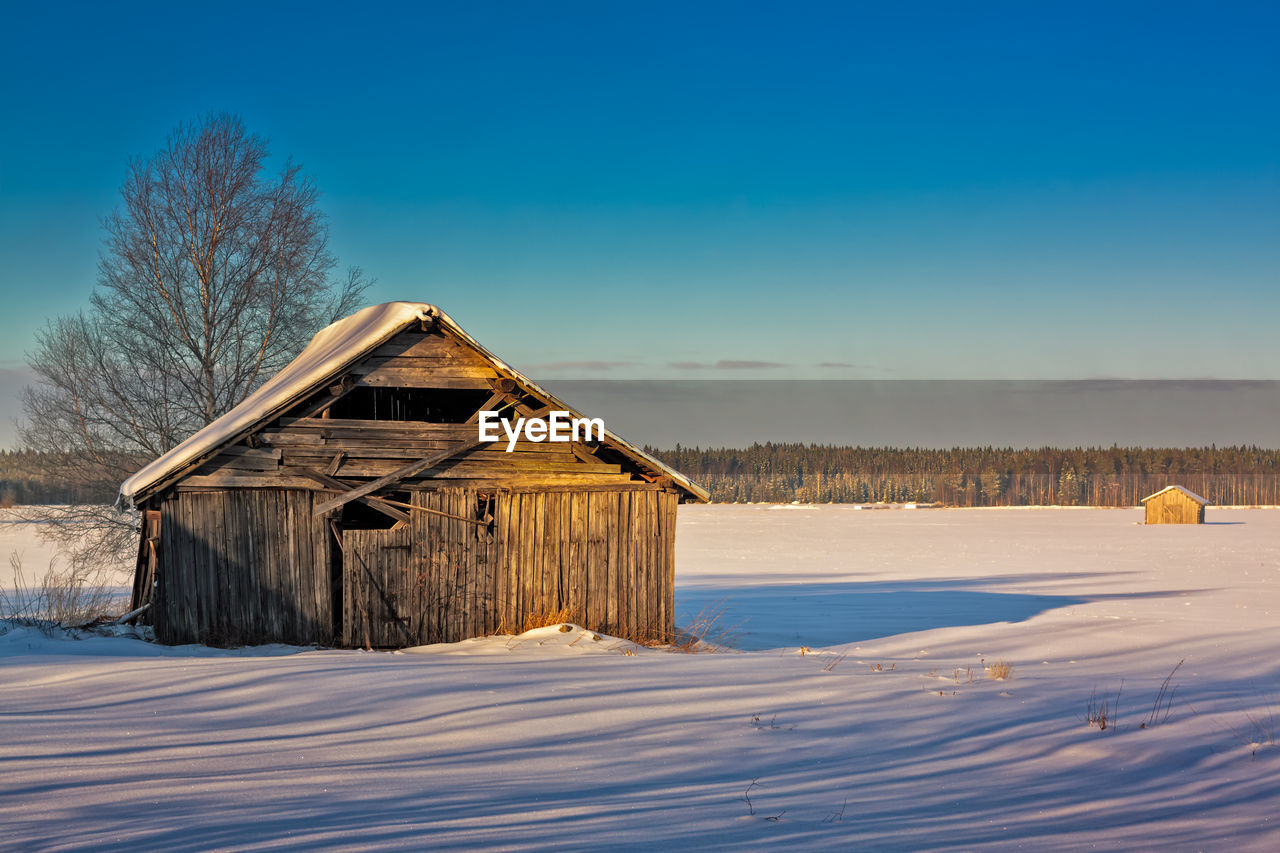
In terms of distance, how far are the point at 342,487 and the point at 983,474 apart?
144146 millimetres

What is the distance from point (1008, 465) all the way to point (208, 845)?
17519 cm

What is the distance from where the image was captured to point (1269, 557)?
A: 39.7 metres

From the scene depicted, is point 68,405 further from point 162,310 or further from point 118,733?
point 118,733

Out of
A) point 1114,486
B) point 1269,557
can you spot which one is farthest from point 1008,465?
point 1269,557

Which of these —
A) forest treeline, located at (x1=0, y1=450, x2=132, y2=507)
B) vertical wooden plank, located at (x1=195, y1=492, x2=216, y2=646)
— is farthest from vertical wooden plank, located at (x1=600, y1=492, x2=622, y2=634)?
forest treeline, located at (x1=0, y1=450, x2=132, y2=507)

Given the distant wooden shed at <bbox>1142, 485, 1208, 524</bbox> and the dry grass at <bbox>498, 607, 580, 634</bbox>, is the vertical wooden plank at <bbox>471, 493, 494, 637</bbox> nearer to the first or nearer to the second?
the dry grass at <bbox>498, 607, 580, 634</bbox>

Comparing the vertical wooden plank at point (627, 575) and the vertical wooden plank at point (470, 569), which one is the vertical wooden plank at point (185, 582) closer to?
the vertical wooden plank at point (470, 569)

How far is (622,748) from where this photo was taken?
297 inches

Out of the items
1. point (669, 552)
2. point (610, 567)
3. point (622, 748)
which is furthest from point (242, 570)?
point (622, 748)

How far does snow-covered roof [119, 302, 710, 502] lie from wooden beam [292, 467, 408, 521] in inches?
36.5

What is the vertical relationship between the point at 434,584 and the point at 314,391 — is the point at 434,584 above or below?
below

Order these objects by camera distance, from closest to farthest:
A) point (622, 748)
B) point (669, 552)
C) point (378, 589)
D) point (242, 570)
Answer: point (622, 748)
point (242, 570)
point (378, 589)
point (669, 552)

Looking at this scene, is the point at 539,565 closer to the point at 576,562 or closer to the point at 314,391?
the point at 576,562

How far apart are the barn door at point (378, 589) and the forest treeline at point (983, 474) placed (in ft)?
365
